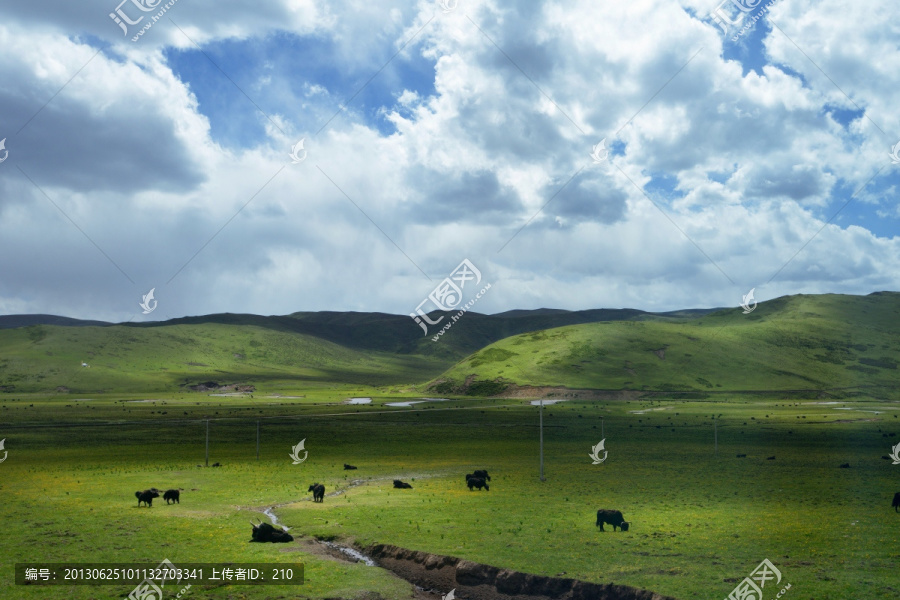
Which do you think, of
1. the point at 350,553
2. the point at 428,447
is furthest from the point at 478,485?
the point at 428,447

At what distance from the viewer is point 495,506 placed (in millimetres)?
35125

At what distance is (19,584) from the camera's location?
2108 centimetres

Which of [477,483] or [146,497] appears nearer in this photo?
[146,497]

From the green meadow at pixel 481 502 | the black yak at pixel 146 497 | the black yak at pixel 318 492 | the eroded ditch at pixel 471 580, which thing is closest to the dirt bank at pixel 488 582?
the eroded ditch at pixel 471 580

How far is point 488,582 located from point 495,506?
12.8m

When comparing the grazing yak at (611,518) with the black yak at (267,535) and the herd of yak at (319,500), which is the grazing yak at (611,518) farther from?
the black yak at (267,535)

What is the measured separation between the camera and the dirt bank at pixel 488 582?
20531 millimetres

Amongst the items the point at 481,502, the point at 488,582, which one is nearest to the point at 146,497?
the point at 481,502

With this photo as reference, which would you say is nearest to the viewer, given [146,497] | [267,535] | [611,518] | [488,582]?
[488,582]

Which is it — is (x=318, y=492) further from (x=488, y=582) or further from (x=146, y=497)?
(x=488, y=582)

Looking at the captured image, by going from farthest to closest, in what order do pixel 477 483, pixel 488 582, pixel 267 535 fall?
pixel 477 483 → pixel 267 535 → pixel 488 582

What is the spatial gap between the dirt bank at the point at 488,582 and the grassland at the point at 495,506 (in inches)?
26.1

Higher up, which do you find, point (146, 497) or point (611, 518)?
point (611, 518)

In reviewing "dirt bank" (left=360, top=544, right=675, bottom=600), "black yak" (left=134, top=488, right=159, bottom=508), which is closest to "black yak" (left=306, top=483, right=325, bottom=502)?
"black yak" (left=134, top=488, right=159, bottom=508)
